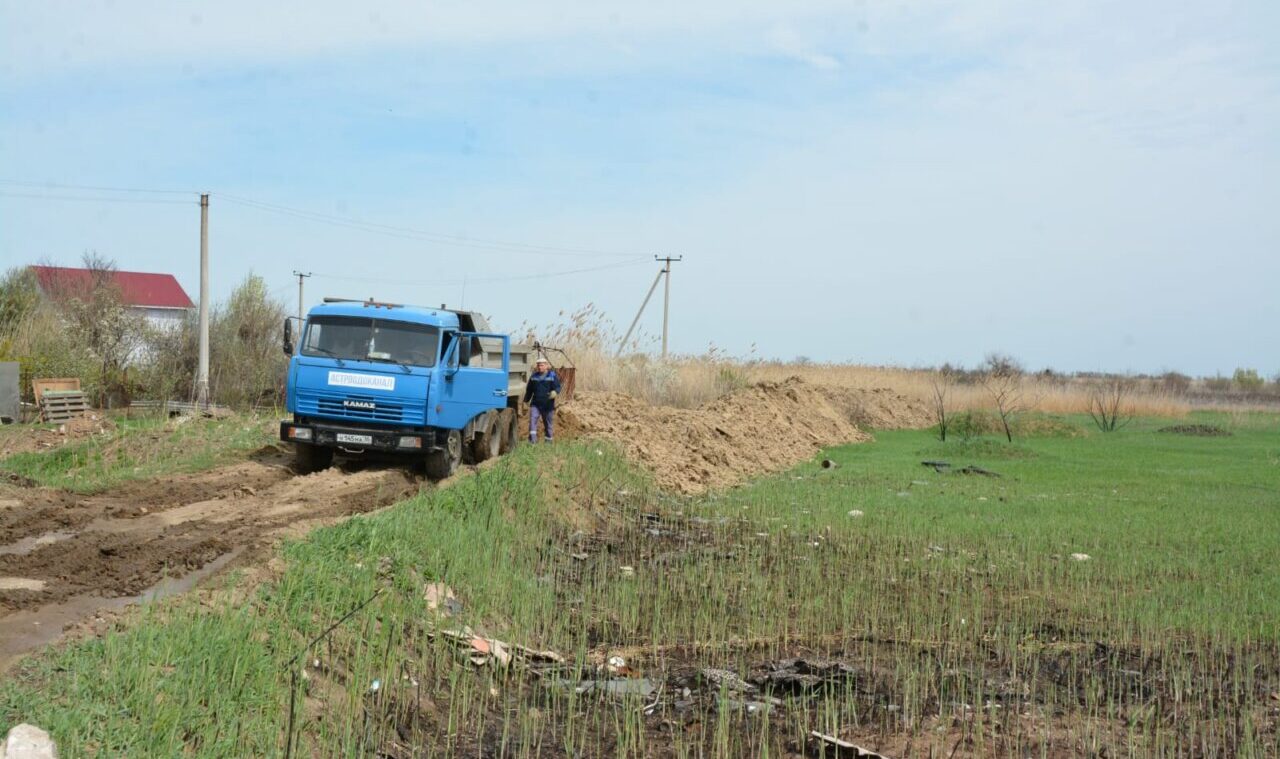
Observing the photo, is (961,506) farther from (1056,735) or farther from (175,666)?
(175,666)

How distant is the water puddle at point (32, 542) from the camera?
10.8m

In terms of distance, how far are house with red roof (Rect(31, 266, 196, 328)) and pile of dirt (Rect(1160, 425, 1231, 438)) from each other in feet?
97.9

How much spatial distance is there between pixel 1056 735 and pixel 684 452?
15.4 metres

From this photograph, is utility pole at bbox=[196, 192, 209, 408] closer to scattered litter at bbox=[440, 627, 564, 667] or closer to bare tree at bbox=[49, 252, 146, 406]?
bare tree at bbox=[49, 252, 146, 406]

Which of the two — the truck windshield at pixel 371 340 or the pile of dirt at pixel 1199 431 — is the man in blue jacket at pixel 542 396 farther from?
the pile of dirt at pixel 1199 431

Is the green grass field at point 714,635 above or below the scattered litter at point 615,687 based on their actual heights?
above

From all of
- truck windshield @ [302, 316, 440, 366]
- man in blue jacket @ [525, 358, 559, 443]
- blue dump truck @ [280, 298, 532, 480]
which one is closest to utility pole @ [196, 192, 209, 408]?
man in blue jacket @ [525, 358, 559, 443]

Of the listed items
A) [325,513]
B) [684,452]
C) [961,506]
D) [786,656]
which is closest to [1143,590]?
[786,656]

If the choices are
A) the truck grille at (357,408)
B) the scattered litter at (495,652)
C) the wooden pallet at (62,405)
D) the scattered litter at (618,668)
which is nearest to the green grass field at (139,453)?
the truck grille at (357,408)

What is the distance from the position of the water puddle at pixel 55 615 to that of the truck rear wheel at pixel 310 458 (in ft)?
25.9

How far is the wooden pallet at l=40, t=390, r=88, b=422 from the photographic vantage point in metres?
25.8

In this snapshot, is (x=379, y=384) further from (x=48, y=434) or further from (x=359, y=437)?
(x=48, y=434)

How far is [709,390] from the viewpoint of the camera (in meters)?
36.3

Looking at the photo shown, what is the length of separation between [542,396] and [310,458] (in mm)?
5125
